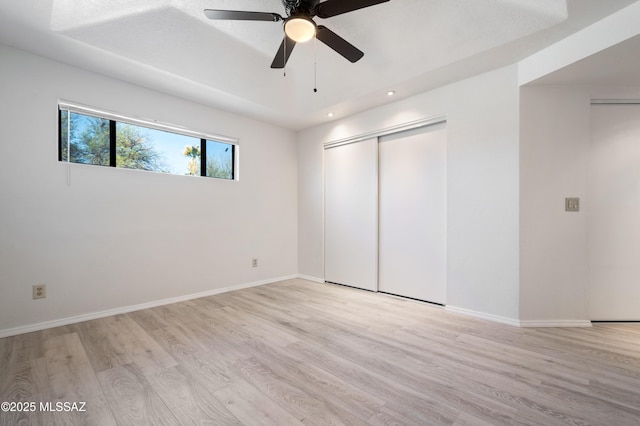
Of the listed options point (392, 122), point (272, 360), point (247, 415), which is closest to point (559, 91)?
point (392, 122)

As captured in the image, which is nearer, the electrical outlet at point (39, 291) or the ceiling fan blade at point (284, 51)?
the ceiling fan blade at point (284, 51)

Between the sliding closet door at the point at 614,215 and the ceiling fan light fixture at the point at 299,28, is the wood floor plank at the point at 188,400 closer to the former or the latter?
the ceiling fan light fixture at the point at 299,28

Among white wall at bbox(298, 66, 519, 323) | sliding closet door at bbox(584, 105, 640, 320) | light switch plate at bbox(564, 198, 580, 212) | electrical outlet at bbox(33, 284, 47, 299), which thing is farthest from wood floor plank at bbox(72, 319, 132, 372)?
sliding closet door at bbox(584, 105, 640, 320)

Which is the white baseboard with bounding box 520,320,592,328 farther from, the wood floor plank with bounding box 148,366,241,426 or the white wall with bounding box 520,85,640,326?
the wood floor plank with bounding box 148,366,241,426

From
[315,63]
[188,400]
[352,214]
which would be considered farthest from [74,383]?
[315,63]

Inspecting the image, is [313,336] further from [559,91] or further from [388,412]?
[559,91]

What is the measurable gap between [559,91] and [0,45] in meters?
5.02

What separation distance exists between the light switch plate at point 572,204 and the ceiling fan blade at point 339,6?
2.48m

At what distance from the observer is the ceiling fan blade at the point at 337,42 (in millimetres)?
1925

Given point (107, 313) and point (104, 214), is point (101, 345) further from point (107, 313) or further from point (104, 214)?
point (104, 214)

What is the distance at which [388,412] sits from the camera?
4.67ft

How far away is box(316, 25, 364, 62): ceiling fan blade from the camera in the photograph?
6.31 ft

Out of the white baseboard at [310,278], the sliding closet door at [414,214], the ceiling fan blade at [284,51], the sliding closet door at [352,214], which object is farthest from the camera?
the white baseboard at [310,278]

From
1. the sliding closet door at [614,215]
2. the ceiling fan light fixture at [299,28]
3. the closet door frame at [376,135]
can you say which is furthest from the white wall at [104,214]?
the sliding closet door at [614,215]
